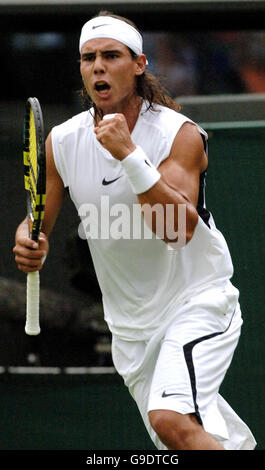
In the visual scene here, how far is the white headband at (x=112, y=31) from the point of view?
16.4 feet

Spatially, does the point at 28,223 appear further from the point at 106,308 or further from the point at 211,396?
the point at 211,396

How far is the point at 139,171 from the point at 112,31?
803 mm

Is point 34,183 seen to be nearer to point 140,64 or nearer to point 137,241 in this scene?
point 137,241

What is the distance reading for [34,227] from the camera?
16.0ft

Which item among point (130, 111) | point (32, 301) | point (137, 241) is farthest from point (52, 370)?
point (130, 111)

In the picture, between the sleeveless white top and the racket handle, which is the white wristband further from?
the racket handle

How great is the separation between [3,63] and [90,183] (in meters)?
3.72

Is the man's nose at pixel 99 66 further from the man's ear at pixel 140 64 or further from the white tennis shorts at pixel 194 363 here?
the white tennis shorts at pixel 194 363

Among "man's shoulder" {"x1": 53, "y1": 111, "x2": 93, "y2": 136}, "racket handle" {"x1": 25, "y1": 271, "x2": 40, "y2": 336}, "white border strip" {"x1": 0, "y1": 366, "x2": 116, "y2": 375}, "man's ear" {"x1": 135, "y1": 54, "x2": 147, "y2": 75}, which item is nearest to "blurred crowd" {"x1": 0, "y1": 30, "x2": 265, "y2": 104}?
"white border strip" {"x1": 0, "y1": 366, "x2": 116, "y2": 375}

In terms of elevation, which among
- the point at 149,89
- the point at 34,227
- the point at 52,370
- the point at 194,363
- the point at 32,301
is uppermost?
the point at 149,89

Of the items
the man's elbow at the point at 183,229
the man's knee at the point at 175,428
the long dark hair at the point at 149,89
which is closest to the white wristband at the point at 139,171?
the man's elbow at the point at 183,229

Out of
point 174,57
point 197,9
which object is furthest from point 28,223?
point 174,57

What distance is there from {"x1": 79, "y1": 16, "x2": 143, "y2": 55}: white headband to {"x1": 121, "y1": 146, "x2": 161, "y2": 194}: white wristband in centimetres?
69

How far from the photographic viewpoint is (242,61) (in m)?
9.33
